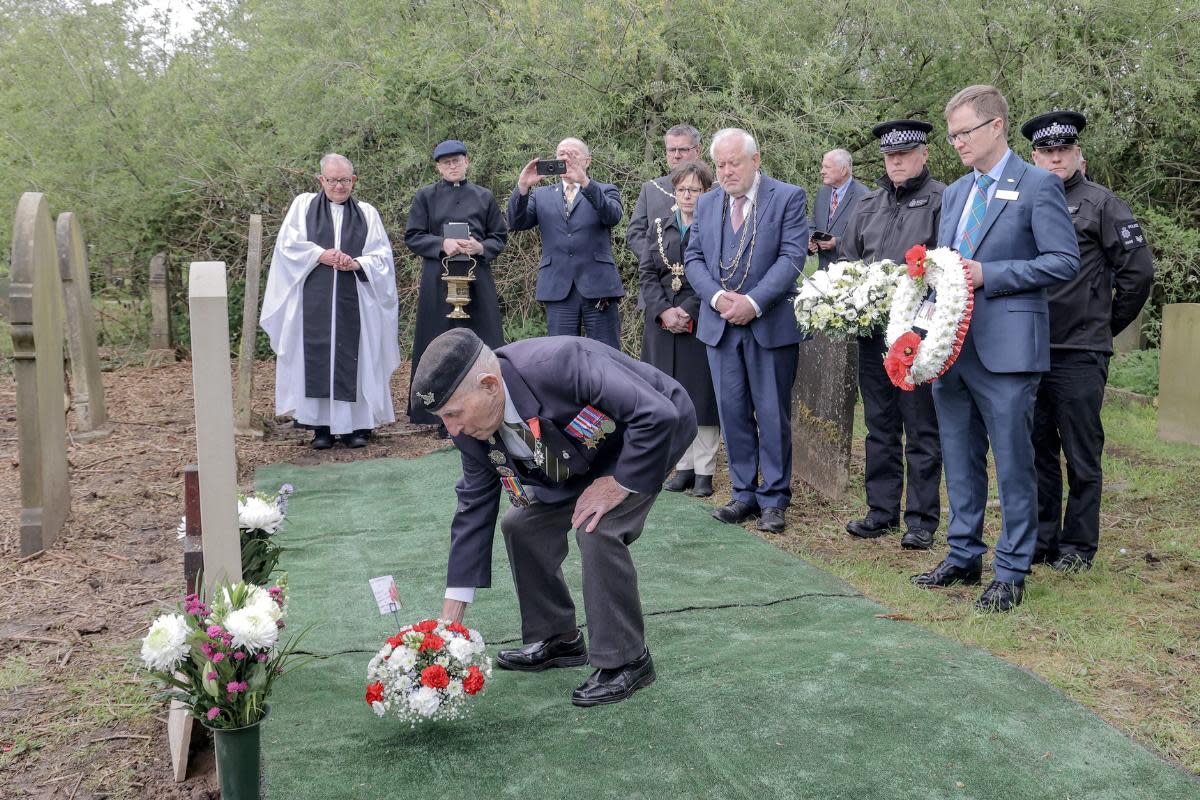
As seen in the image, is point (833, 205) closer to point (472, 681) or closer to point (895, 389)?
point (895, 389)

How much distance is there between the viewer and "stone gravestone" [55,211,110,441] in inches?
293

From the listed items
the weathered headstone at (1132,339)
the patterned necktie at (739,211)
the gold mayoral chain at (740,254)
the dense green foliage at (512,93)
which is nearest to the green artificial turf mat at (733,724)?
the gold mayoral chain at (740,254)

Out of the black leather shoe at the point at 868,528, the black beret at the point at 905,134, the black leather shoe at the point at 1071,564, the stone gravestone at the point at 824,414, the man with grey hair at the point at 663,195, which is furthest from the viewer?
the man with grey hair at the point at 663,195

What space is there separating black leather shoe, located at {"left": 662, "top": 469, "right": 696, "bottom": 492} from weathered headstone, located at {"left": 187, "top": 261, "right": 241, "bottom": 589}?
13.1 ft

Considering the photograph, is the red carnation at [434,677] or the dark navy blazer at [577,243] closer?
the red carnation at [434,677]

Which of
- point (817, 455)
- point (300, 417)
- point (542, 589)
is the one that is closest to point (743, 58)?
point (817, 455)

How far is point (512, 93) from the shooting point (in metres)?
10.1

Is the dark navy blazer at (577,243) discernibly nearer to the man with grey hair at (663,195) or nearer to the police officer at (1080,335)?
the man with grey hair at (663,195)

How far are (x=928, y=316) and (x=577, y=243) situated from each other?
3.29 m

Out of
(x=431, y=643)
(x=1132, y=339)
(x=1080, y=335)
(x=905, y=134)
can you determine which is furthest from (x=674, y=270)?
(x=1132, y=339)

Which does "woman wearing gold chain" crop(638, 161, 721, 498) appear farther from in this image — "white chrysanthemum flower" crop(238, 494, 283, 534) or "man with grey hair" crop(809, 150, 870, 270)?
"white chrysanthemum flower" crop(238, 494, 283, 534)

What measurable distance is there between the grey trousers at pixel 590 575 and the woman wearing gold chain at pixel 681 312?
2.71 meters

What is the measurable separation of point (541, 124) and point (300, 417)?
3.56m

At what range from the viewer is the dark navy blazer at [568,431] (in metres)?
3.14
